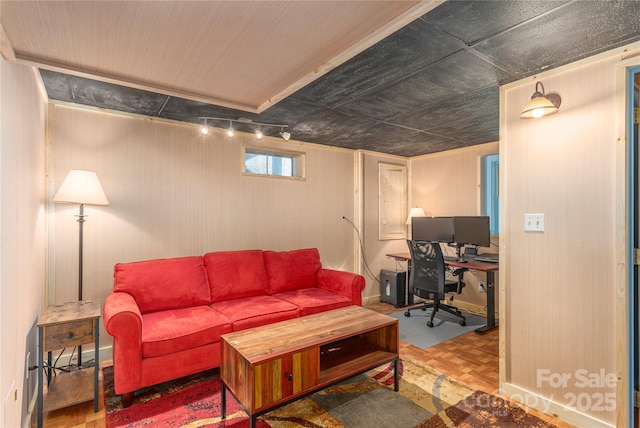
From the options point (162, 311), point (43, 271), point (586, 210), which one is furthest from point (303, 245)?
point (586, 210)

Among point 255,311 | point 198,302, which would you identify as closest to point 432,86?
point 255,311

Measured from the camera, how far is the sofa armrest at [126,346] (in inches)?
83.5

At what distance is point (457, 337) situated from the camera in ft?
11.2

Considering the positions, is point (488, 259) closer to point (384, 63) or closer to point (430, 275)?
point (430, 275)

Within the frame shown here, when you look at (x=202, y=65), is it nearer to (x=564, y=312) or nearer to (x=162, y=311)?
(x=162, y=311)

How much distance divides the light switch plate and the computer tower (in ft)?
8.01

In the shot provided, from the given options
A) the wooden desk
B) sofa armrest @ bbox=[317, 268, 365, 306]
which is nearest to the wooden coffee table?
sofa armrest @ bbox=[317, 268, 365, 306]

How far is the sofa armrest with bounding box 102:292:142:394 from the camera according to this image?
212cm

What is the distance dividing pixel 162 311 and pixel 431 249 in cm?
285

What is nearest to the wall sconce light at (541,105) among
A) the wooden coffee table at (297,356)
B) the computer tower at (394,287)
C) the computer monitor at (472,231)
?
the wooden coffee table at (297,356)

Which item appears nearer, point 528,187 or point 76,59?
point 76,59

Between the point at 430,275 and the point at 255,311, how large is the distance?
84.0 inches

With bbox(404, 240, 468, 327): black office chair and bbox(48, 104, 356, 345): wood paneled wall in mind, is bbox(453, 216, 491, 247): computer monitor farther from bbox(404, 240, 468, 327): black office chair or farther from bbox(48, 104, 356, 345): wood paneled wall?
bbox(48, 104, 356, 345): wood paneled wall

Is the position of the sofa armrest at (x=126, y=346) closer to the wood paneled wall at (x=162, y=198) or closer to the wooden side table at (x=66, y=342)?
the wooden side table at (x=66, y=342)
